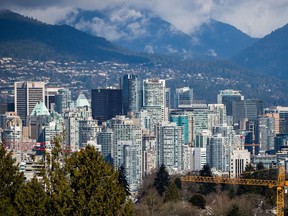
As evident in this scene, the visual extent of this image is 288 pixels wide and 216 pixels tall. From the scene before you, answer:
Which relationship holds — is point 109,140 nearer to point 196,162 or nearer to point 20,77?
point 196,162

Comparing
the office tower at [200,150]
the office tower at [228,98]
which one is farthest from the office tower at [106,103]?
the office tower at [200,150]

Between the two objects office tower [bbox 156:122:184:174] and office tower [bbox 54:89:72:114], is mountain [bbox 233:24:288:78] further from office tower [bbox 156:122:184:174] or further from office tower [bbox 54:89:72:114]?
office tower [bbox 156:122:184:174]

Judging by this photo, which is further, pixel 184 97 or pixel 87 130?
pixel 184 97

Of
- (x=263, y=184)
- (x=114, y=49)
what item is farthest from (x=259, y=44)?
(x=263, y=184)

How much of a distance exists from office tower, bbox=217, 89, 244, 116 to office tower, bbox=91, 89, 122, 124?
1066 centimetres

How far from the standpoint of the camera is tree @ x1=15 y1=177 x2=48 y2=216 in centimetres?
1105

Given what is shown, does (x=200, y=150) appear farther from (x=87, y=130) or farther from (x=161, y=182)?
(x=161, y=182)

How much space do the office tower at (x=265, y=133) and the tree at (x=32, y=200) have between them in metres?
60.4

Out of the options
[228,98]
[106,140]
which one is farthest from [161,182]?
[228,98]

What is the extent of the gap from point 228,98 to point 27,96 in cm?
1979

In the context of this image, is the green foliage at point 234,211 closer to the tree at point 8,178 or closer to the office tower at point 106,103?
the tree at point 8,178

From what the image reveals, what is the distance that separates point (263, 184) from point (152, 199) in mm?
4307

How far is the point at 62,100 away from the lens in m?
88.6

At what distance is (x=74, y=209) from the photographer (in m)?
10.8
